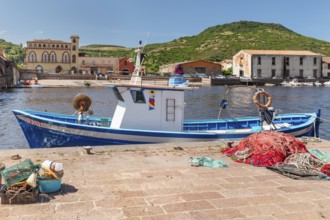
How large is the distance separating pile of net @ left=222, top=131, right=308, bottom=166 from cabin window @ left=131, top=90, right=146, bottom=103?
4.06 m

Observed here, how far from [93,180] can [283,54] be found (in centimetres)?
8951

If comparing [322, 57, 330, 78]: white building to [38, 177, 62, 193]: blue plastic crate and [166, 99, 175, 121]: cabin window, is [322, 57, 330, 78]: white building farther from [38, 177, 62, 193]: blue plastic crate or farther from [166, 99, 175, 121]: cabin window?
[38, 177, 62, 193]: blue plastic crate

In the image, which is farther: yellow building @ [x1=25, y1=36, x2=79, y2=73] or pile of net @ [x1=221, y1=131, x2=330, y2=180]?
yellow building @ [x1=25, y1=36, x2=79, y2=73]

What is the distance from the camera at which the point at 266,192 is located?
6.57 m

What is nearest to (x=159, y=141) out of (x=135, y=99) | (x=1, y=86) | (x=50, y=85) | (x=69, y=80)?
(x=135, y=99)

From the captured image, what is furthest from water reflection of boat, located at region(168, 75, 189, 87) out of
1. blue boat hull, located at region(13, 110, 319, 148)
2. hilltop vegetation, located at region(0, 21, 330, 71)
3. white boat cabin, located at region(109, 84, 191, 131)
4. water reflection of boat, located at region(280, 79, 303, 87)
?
hilltop vegetation, located at region(0, 21, 330, 71)

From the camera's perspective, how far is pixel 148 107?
1269 cm

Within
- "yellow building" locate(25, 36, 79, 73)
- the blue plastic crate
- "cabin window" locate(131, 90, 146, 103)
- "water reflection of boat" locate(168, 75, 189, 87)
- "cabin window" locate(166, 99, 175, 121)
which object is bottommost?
the blue plastic crate

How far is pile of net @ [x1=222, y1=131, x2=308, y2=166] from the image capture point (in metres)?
8.66

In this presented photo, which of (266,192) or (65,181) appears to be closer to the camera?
(266,192)

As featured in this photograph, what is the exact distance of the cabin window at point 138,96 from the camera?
12.5 metres

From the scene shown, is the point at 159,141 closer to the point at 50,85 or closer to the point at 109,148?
the point at 109,148

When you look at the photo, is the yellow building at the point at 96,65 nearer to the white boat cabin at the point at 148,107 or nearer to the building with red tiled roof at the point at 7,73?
the building with red tiled roof at the point at 7,73

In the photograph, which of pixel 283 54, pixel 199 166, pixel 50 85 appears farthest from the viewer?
pixel 283 54
